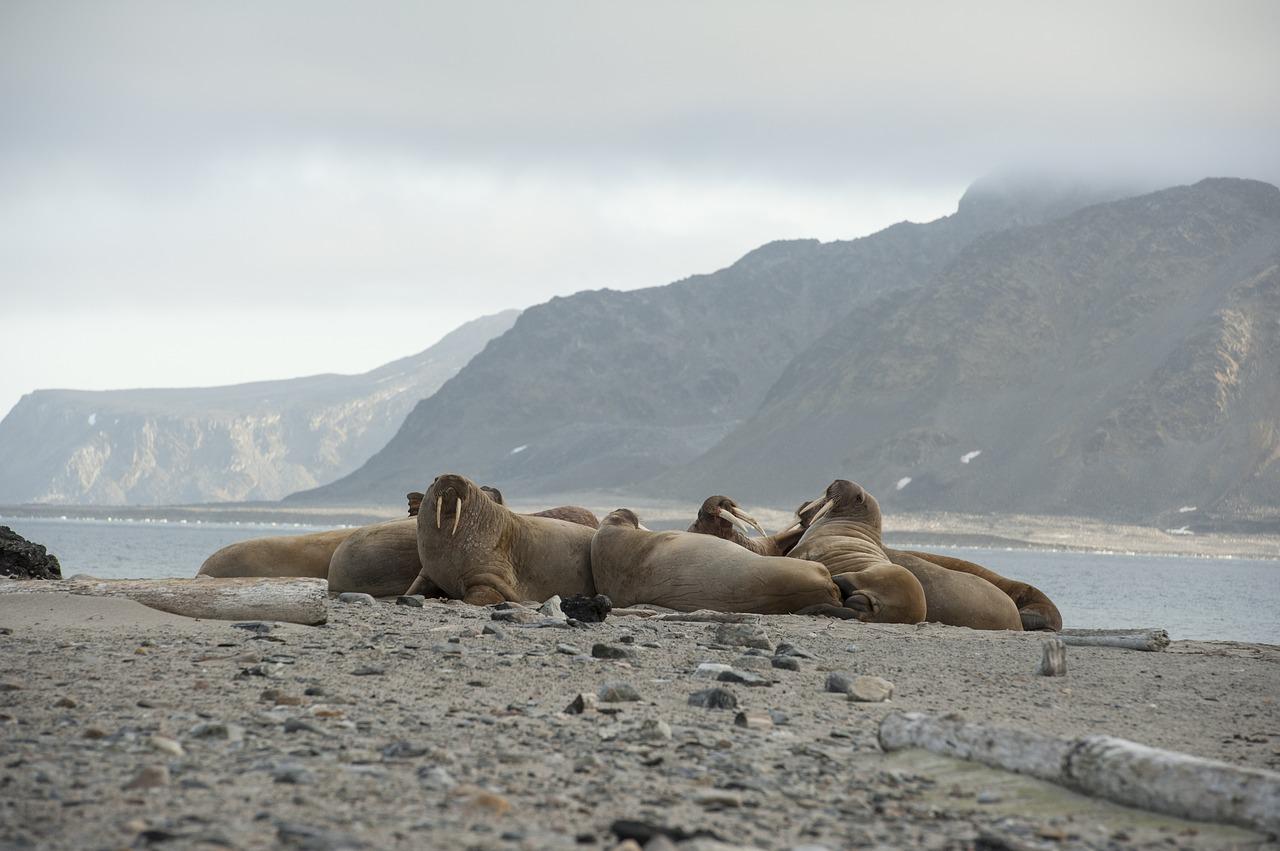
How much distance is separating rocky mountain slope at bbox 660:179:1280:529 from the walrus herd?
14130 cm

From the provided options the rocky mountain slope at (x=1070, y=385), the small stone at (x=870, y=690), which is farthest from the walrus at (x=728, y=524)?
the rocky mountain slope at (x=1070, y=385)

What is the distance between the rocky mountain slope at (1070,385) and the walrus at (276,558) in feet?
471

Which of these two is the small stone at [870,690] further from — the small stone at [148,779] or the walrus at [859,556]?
the walrus at [859,556]

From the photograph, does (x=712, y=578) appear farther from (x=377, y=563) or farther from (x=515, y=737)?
(x=515, y=737)

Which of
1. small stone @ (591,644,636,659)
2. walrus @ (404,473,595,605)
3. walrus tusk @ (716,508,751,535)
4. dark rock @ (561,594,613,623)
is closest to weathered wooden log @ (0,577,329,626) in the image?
dark rock @ (561,594,613,623)

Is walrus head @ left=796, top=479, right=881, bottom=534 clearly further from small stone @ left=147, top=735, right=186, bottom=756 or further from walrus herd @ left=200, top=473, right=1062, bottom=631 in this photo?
small stone @ left=147, top=735, right=186, bottom=756

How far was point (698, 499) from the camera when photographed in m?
169

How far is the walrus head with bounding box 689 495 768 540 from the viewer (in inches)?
554

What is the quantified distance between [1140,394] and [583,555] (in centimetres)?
15565

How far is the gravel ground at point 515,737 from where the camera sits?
4195mm

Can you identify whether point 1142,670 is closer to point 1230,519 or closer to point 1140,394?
point 1230,519

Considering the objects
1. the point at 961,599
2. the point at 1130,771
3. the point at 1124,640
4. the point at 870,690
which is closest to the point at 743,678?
the point at 870,690

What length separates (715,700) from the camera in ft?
21.6

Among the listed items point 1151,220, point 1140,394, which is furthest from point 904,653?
point 1151,220
